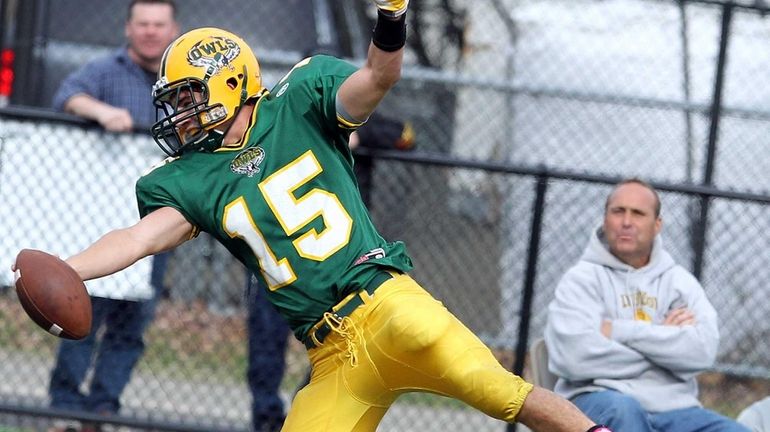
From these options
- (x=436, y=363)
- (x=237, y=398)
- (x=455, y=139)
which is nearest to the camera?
(x=436, y=363)

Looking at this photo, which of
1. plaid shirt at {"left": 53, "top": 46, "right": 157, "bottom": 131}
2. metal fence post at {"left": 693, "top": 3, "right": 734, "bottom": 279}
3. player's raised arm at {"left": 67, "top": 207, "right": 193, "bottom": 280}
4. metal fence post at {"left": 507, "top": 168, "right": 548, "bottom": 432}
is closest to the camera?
player's raised arm at {"left": 67, "top": 207, "right": 193, "bottom": 280}

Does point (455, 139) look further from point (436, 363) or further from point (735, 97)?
point (436, 363)

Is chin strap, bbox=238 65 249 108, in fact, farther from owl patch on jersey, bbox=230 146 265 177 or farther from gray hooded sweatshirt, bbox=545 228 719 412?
gray hooded sweatshirt, bbox=545 228 719 412

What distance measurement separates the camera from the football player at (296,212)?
4977mm

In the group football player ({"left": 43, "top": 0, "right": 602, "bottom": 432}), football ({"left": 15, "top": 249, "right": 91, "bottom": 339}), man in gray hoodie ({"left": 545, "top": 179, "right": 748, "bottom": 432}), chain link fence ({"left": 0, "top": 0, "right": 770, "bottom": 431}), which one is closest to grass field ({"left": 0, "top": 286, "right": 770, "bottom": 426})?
chain link fence ({"left": 0, "top": 0, "right": 770, "bottom": 431})

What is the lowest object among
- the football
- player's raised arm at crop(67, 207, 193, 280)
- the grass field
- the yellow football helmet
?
the grass field

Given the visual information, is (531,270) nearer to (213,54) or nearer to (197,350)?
(197,350)

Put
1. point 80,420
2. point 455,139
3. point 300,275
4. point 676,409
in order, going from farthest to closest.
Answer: point 455,139
point 80,420
point 676,409
point 300,275

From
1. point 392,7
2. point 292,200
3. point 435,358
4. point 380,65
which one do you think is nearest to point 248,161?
point 292,200

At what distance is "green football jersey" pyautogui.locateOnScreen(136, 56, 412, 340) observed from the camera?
201 inches

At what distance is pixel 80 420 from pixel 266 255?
2102 mm

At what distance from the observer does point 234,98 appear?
5227 mm

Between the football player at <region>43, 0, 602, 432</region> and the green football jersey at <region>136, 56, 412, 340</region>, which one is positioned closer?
the football player at <region>43, 0, 602, 432</region>

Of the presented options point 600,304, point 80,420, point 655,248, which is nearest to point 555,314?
point 600,304
